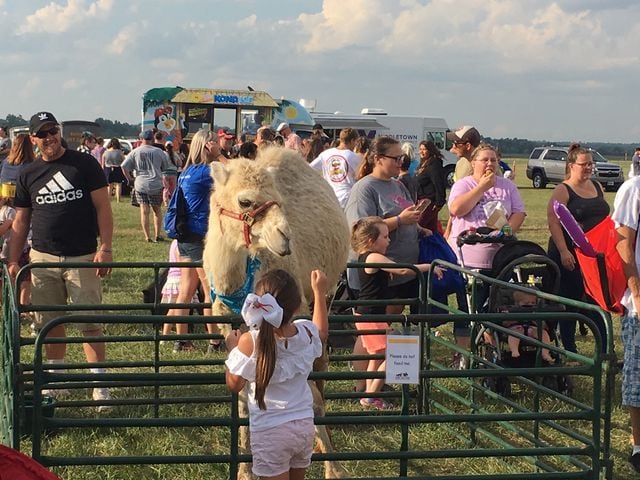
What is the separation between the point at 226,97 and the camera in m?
27.3

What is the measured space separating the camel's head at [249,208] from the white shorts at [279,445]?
171 centimetres

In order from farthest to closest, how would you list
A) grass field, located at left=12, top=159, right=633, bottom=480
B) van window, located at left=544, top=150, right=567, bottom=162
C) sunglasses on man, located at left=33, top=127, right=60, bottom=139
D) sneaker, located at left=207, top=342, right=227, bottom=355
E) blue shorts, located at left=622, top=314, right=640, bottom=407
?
van window, located at left=544, top=150, right=567, bottom=162 < sneaker, located at left=207, top=342, right=227, bottom=355 < sunglasses on man, located at left=33, top=127, right=60, bottom=139 < blue shorts, located at left=622, top=314, right=640, bottom=407 < grass field, located at left=12, top=159, right=633, bottom=480

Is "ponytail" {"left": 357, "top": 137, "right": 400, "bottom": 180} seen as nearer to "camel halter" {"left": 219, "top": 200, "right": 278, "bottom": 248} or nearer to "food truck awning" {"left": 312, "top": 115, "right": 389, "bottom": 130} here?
"camel halter" {"left": 219, "top": 200, "right": 278, "bottom": 248}

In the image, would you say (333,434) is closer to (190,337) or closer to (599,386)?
(190,337)

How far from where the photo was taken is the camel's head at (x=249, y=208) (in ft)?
17.9

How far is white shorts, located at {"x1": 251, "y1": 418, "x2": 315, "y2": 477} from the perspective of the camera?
12.5 feet

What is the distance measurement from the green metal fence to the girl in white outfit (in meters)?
0.19

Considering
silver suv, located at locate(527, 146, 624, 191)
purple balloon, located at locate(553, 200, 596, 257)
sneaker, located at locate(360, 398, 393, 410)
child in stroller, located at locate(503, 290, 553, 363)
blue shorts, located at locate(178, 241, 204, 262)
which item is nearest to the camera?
purple balloon, located at locate(553, 200, 596, 257)

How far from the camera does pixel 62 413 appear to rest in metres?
6.66

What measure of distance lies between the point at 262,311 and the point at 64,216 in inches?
142

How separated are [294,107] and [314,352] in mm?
24722

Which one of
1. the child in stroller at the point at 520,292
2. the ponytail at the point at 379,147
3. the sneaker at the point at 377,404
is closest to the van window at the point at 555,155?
the child in stroller at the point at 520,292

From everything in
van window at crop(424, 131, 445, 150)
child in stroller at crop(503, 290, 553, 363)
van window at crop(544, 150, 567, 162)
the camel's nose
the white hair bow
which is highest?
van window at crop(424, 131, 445, 150)

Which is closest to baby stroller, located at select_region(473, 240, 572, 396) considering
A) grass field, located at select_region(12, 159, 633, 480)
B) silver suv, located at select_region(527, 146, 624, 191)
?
grass field, located at select_region(12, 159, 633, 480)
